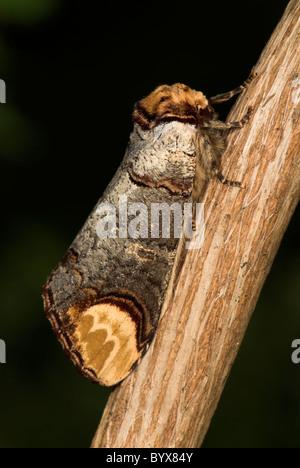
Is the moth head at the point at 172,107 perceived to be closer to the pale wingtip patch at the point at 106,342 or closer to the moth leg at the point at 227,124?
the moth leg at the point at 227,124

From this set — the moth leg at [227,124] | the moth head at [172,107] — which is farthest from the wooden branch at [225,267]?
the moth head at [172,107]

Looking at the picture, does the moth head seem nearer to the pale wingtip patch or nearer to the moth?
the moth

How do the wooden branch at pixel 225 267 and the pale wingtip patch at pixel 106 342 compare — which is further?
the pale wingtip patch at pixel 106 342

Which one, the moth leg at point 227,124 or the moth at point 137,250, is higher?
the moth leg at point 227,124

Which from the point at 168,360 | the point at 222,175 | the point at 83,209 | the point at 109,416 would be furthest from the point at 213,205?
the point at 83,209

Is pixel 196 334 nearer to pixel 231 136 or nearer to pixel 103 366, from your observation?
pixel 103 366

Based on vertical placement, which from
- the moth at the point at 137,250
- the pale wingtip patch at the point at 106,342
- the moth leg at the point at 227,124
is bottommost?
the pale wingtip patch at the point at 106,342

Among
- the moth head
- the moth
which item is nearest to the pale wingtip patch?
the moth

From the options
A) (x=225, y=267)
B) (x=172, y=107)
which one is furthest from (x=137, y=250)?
(x=172, y=107)

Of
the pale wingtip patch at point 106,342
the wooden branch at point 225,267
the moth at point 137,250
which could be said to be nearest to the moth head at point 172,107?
the moth at point 137,250
